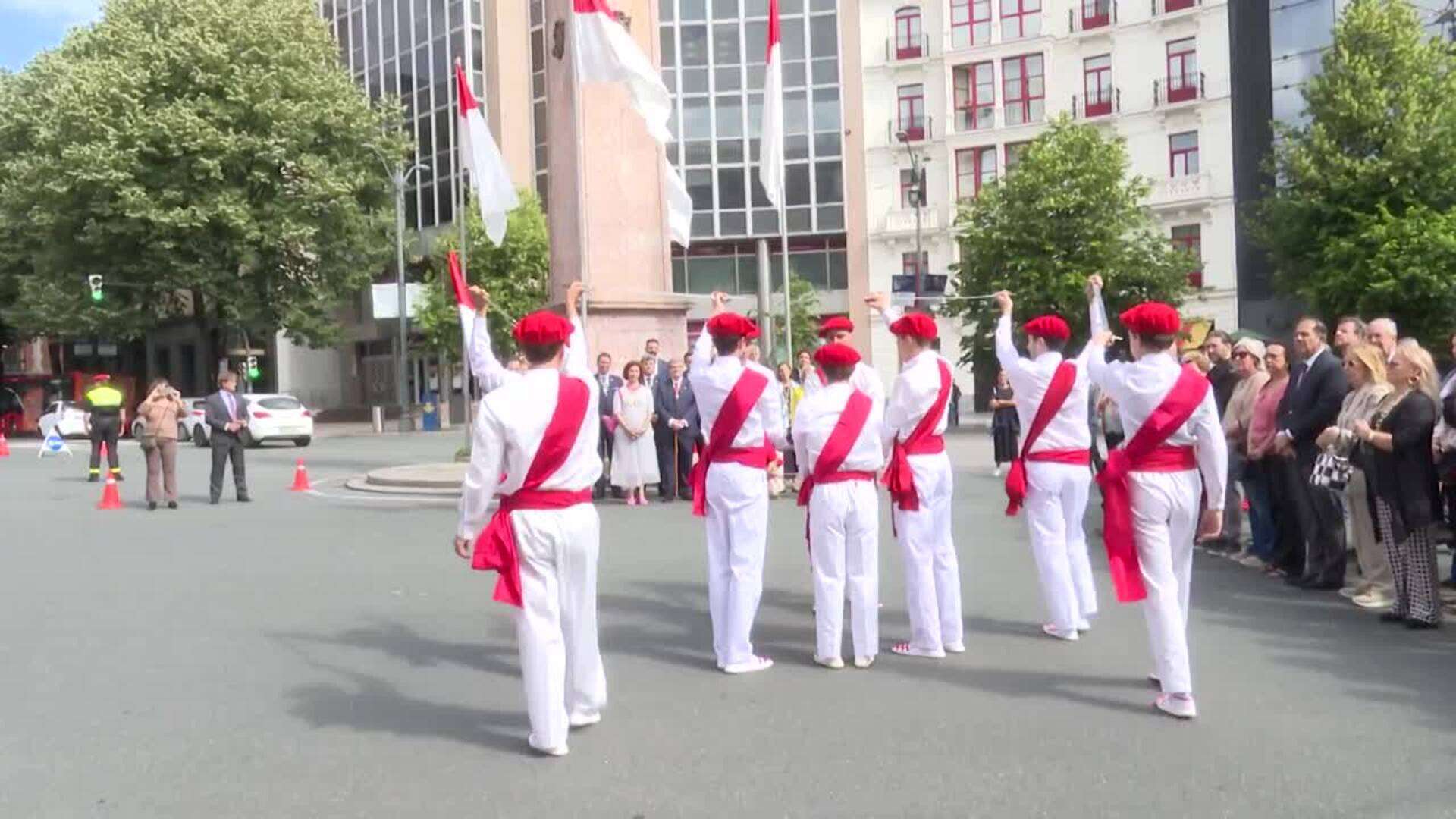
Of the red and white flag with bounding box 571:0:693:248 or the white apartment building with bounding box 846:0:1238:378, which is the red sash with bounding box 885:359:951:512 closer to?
the red and white flag with bounding box 571:0:693:248

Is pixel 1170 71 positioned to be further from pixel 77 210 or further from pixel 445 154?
pixel 77 210

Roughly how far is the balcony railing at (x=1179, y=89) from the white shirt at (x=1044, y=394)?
4482 cm

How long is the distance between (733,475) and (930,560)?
3.90ft

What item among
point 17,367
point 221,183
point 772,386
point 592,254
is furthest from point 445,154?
point 772,386

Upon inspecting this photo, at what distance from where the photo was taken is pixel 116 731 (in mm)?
6375

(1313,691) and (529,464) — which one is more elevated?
(529,464)

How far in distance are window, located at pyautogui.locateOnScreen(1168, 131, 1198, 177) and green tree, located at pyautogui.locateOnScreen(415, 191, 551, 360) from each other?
22.4 meters

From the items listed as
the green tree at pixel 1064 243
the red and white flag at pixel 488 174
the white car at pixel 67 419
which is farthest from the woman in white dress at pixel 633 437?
the white car at pixel 67 419

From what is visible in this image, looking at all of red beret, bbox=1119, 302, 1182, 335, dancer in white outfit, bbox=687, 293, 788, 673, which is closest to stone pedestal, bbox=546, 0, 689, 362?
dancer in white outfit, bbox=687, 293, 788, 673

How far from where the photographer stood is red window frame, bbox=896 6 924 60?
54.7m

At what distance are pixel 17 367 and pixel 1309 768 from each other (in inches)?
2663

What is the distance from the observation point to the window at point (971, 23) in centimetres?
5325

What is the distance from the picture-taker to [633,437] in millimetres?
17000

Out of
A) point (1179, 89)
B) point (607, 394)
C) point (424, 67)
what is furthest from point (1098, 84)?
point (607, 394)
